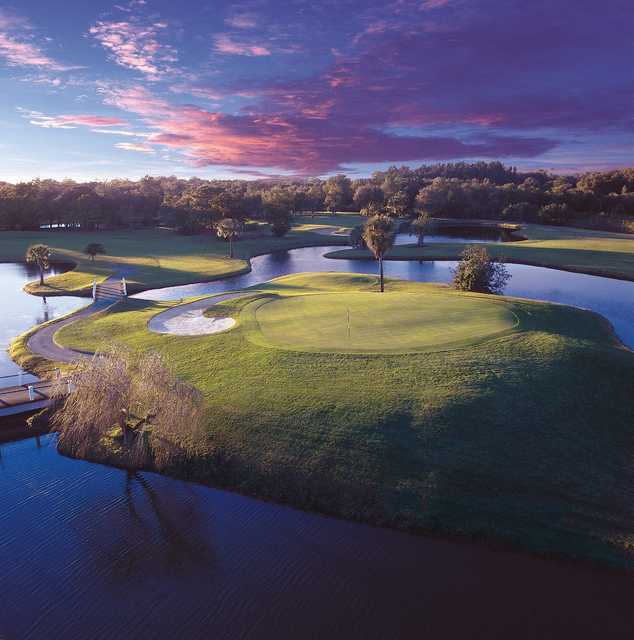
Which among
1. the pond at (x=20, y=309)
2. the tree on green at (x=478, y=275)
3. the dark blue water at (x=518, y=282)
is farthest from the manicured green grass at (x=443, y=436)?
the tree on green at (x=478, y=275)

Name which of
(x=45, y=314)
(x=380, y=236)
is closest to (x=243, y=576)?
(x=45, y=314)

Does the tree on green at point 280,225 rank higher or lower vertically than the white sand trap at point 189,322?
higher

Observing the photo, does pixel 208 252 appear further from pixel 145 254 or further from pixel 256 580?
pixel 256 580

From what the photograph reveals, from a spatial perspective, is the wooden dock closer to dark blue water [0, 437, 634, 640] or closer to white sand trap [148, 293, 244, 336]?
dark blue water [0, 437, 634, 640]

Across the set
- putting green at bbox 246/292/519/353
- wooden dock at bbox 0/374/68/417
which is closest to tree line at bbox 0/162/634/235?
putting green at bbox 246/292/519/353

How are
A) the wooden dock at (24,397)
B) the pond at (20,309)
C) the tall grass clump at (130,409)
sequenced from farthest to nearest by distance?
the pond at (20,309) < the wooden dock at (24,397) < the tall grass clump at (130,409)

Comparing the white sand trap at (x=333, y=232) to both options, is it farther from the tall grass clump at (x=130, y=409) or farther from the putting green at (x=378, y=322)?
the tall grass clump at (x=130, y=409)

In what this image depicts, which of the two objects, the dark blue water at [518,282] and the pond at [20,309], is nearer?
the pond at [20,309]
